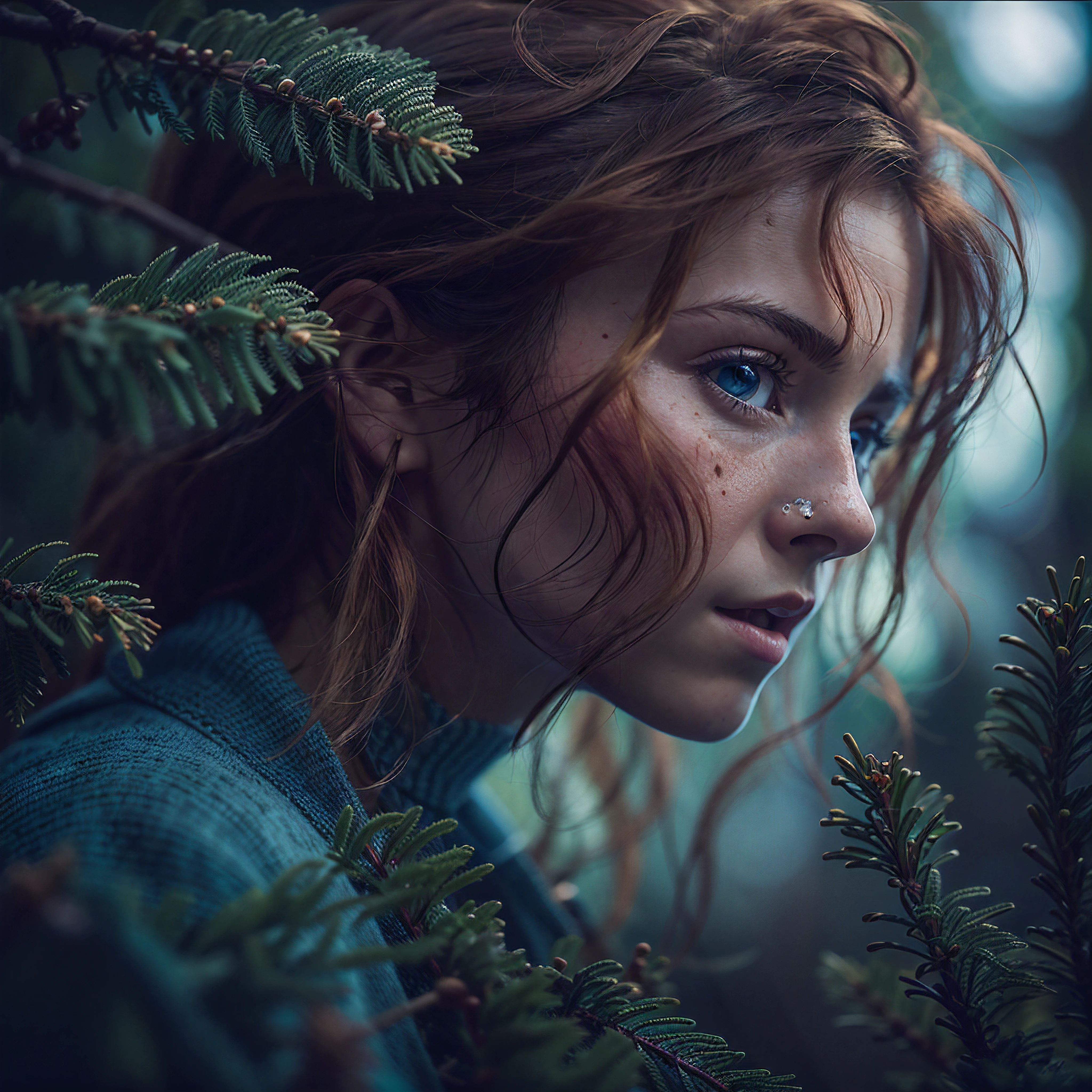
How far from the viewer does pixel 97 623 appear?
1.78 ft

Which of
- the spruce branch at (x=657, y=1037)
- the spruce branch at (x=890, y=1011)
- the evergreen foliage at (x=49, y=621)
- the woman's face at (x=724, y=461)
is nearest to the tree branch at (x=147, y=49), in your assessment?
the woman's face at (x=724, y=461)

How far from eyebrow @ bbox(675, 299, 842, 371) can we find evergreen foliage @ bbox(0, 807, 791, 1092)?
1.73 feet

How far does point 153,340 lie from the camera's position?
0.46m

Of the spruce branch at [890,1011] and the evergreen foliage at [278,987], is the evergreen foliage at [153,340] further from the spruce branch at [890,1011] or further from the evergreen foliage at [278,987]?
the spruce branch at [890,1011]

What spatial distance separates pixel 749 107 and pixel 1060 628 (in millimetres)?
575

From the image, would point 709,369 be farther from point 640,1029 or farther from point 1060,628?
point 640,1029

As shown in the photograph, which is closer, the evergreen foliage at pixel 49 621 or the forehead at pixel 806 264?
the evergreen foliage at pixel 49 621

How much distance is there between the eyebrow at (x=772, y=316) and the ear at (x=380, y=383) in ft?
0.95

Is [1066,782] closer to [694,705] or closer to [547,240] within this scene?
[694,705]

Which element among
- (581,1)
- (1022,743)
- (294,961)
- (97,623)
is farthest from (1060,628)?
(1022,743)

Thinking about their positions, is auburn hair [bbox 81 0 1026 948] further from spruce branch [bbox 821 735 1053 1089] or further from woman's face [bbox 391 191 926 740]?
spruce branch [bbox 821 735 1053 1089]

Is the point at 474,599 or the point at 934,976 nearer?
the point at 474,599

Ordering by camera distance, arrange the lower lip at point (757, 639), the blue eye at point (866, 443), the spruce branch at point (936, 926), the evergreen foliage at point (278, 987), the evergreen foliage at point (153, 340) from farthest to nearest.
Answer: the blue eye at point (866, 443) → the lower lip at point (757, 639) → the spruce branch at point (936, 926) → the evergreen foliage at point (153, 340) → the evergreen foliage at point (278, 987)

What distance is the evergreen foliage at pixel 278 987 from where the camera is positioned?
328mm
